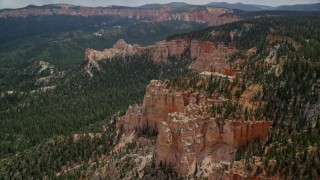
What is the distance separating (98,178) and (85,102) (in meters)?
81.5

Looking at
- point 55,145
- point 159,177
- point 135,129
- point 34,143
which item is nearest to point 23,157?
point 55,145

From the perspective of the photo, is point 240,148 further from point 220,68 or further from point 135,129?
point 220,68

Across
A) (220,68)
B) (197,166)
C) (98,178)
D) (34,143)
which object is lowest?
(34,143)

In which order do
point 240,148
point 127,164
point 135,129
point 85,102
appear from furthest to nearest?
point 85,102 → point 135,129 → point 127,164 → point 240,148

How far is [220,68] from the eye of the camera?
404 ft

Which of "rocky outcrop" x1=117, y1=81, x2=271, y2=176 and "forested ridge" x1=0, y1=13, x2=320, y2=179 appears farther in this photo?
"rocky outcrop" x1=117, y1=81, x2=271, y2=176

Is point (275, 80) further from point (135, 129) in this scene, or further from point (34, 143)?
point (34, 143)

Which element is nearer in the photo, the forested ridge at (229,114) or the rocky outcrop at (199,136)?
the forested ridge at (229,114)

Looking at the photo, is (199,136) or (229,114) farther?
(229,114)

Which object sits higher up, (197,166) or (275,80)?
(275,80)

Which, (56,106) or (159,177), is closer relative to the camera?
(159,177)

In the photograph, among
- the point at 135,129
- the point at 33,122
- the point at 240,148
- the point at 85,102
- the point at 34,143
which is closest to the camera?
the point at 240,148

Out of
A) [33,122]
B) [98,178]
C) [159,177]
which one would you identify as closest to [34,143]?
[33,122]

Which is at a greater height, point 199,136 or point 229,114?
point 229,114
